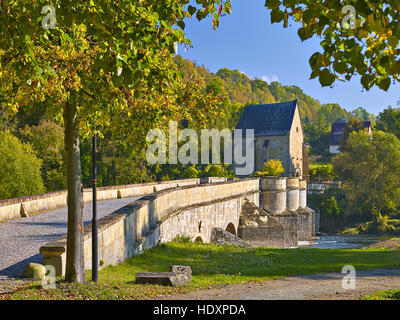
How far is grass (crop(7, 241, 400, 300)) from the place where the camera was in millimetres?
7219

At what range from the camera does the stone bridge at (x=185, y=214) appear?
34.0ft

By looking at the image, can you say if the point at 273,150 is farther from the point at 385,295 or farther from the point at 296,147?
the point at 385,295

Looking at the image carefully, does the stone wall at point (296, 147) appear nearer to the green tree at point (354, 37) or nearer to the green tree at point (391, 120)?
the green tree at point (391, 120)

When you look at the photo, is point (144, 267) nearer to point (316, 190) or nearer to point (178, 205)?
point (178, 205)

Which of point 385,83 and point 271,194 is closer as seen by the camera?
point 385,83

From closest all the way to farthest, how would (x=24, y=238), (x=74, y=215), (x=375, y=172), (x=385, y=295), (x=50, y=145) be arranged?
(x=74, y=215), (x=385, y=295), (x=24, y=238), (x=50, y=145), (x=375, y=172)

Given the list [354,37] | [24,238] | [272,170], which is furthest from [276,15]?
[272,170]

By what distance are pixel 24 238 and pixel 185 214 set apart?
27.5 feet

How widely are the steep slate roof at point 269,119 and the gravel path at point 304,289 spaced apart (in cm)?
4550

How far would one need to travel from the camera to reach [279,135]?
5675 centimetres

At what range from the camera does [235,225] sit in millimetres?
29453

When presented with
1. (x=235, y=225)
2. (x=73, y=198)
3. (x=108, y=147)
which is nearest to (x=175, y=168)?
(x=108, y=147)

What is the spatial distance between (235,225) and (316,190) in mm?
31017
